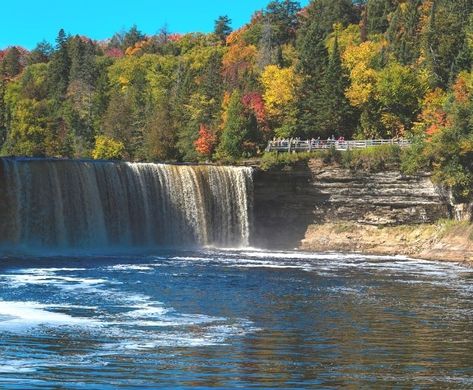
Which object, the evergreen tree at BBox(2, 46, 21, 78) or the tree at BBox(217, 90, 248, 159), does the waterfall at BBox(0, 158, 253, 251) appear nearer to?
the tree at BBox(217, 90, 248, 159)

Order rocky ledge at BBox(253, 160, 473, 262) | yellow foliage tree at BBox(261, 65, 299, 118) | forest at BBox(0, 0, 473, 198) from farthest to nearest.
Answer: yellow foliage tree at BBox(261, 65, 299, 118) → forest at BBox(0, 0, 473, 198) → rocky ledge at BBox(253, 160, 473, 262)

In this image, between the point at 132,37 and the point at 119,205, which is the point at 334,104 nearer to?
the point at 119,205

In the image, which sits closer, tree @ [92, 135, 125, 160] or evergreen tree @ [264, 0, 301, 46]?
tree @ [92, 135, 125, 160]

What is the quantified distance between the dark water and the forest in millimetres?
22252

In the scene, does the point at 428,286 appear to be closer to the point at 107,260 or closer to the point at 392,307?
the point at 392,307

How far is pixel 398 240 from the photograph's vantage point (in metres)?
53.8

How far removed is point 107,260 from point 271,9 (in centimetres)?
9799

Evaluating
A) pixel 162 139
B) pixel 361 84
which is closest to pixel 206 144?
pixel 162 139

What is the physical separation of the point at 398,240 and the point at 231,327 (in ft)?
112

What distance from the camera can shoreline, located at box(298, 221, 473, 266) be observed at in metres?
48.0

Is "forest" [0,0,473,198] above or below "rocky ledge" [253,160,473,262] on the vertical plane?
above

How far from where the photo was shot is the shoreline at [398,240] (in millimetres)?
48031

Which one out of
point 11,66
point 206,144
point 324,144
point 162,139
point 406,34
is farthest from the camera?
point 11,66

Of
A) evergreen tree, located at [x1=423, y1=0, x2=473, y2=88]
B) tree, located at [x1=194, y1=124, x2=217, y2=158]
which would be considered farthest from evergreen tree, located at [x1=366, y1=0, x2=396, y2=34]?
tree, located at [x1=194, y1=124, x2=217, y2=158]
